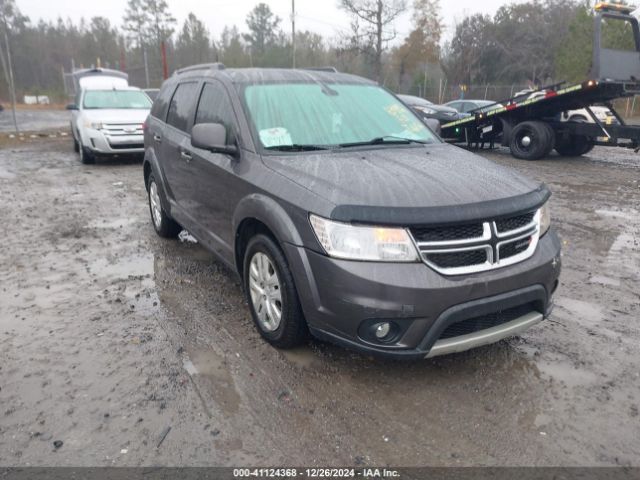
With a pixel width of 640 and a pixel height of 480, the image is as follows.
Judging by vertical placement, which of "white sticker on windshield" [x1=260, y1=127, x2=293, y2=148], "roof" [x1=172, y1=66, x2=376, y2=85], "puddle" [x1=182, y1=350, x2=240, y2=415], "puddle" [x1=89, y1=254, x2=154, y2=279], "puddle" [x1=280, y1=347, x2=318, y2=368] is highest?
"roof" [x1=172, y1=66, x2=376, y2=85]

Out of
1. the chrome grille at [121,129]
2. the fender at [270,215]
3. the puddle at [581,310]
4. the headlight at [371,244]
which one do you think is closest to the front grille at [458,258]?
the headlight at [371,244]

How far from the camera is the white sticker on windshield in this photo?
3.60 m

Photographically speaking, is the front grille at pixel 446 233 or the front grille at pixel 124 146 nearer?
the front grille at pixel 446 233

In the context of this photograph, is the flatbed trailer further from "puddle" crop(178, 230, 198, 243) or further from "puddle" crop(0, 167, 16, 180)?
"puddle" crop(0, 167, 16, 180)

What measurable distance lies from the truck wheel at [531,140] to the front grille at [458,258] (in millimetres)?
10302

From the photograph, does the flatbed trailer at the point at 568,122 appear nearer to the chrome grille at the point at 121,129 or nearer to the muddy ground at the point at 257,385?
the muddy ground at the point at 257,385

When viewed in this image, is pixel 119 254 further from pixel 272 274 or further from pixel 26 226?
pixel 272 274

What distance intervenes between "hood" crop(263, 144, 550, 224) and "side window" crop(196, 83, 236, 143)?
22.3 inches

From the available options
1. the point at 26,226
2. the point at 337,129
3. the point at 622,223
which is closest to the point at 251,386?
the point at 337,129

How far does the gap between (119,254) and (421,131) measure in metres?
3.33

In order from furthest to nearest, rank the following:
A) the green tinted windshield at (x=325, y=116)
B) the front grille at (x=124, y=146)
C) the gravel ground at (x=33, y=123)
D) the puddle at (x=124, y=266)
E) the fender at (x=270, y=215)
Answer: the gravel ground at (x=33, y=123)
the front grille at (x=124, y=146)
the puddle at (x=124, y=266)
the green tinted windshield at (x=325, y=116)
the fender at (x=270, y=215)

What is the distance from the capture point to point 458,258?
9.11 feet

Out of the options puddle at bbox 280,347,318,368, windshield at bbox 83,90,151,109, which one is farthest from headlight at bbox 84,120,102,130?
puddle at bbox 280,347,318,368

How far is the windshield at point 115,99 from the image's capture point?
11844 mm
